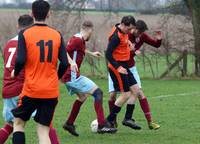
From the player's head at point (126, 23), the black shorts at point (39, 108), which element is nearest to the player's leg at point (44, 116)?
the black shorts at point (39, 108)

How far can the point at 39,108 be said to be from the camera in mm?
7430

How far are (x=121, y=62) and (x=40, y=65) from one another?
12.4 feet

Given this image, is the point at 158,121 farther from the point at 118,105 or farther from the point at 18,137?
the point at 18,137

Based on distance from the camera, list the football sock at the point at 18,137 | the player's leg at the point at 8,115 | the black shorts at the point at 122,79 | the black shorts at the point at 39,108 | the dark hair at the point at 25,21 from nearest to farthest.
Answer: the black shorts at the point at 39,108, the football sock at the point at 18,137, the dark hair at the point at 25,21, the player's leg at the point at 8,115, the black shorts at the point at 122,79

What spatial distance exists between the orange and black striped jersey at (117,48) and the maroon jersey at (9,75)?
2468mm

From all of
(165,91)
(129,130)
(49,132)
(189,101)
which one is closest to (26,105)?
(49,132)

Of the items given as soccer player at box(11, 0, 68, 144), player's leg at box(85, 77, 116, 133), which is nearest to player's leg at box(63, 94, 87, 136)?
player's leg at box(85, 77, 116, 133)

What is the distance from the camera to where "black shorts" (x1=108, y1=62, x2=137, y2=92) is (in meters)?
10.8

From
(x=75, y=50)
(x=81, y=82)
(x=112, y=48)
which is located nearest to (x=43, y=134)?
(x=81, y=82)

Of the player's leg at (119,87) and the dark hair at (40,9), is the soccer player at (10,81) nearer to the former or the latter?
the dark hair at (40,9)

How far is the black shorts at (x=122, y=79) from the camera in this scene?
10.8 meters

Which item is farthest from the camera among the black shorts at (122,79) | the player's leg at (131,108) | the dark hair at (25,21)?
the player's leg at (131,108)

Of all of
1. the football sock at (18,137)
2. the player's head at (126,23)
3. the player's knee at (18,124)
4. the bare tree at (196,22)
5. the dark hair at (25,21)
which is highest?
the dark hair at (25,21)

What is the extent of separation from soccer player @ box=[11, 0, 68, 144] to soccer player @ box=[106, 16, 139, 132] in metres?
3.12
